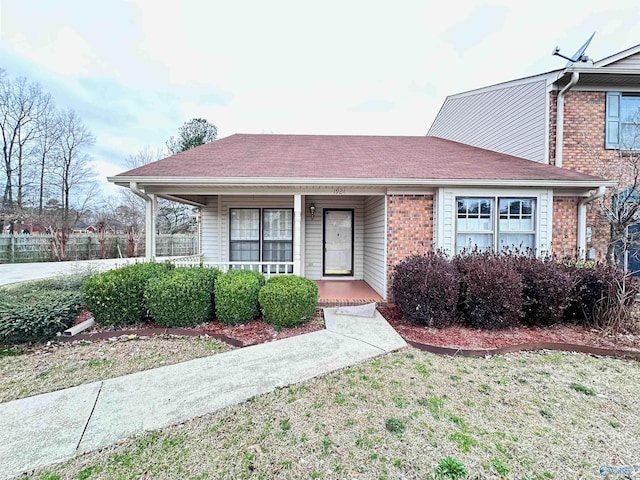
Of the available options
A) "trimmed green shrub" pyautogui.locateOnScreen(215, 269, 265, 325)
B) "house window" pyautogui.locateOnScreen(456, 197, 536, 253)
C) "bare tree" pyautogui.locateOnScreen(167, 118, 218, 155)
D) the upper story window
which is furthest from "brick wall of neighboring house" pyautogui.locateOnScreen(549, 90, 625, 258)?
"bare tree" pyautogui.locateOnScreen(167, 118, 218, 155)

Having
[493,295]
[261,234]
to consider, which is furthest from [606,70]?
[261,234]

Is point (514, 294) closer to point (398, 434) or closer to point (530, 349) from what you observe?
point (530, 349)

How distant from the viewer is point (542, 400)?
9.68 feet

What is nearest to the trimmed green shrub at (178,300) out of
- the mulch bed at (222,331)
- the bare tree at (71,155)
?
the mulch bed at (222,331)

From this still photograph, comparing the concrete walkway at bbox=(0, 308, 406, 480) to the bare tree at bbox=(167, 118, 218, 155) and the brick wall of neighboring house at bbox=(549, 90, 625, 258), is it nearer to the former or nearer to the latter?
the brick wall of neighboring house at bbox=(549, 90, 625, 258)

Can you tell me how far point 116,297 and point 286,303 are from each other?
9.25ft

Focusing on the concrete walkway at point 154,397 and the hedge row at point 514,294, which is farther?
the hedge row at point 514,294

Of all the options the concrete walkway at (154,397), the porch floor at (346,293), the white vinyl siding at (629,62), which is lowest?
the concrete walkway at (154,397)

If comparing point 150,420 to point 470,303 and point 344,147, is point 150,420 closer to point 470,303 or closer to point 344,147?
point 470,303

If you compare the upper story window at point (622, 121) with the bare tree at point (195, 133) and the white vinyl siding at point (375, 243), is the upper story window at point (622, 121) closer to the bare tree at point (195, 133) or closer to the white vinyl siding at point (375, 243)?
the white vinyl siding at point (375, 243)

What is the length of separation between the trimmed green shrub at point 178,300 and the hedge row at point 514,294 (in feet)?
11.7

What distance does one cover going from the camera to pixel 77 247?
17.2m

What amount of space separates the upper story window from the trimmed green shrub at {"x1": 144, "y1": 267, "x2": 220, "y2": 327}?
10498 mm

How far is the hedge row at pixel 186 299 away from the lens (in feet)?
15.7
